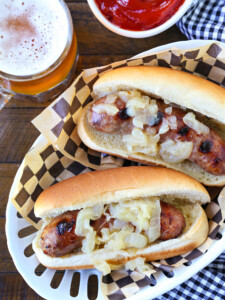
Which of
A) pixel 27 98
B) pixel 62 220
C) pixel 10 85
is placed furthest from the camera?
pixel 27 98

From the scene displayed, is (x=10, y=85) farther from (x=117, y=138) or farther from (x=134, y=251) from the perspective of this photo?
(x=134, y=251)

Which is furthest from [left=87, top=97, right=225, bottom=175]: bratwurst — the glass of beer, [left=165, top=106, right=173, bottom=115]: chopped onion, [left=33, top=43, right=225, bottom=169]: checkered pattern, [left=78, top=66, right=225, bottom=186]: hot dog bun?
the glass of beer

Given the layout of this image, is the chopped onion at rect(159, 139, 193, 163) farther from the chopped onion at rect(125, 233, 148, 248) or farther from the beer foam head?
the beer foam head

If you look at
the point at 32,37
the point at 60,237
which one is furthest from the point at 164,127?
the point at 32,37

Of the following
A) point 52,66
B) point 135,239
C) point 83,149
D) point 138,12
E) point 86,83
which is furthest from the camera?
point 83,149

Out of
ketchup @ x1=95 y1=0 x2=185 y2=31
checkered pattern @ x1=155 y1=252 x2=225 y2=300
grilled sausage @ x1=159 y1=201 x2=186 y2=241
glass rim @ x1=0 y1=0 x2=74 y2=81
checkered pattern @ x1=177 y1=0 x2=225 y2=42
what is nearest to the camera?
ketchup @ x1=95 y1=0 x2=185 y2=31

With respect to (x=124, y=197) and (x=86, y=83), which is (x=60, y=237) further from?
(x=86, y=83)

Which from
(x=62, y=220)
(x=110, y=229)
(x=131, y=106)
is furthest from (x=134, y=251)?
(x=131, y=106)
